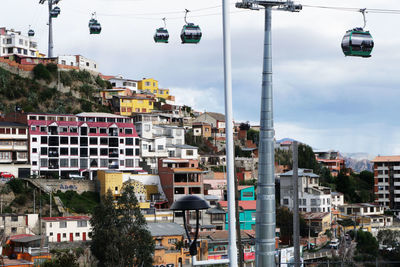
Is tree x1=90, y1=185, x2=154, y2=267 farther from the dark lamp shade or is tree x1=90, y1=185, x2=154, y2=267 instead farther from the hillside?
the hillside

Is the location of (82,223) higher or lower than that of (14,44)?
lower

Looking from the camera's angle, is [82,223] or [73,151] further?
[73,151]

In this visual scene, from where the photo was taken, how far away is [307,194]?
74250 millimetres

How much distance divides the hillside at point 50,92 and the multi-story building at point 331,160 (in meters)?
38.1

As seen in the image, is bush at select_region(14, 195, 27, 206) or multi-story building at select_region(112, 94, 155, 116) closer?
bush at select_region(14, 195, 27, 206)

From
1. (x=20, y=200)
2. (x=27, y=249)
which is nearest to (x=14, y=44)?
(x=20, y=200)

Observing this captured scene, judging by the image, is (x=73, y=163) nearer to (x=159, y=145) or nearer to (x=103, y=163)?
(x=103, y=163)

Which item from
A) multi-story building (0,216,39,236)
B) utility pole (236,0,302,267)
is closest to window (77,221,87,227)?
multi-story building (0,216,39,236)

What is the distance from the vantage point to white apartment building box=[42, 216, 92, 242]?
51.5 meters

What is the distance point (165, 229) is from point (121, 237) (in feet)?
35.8

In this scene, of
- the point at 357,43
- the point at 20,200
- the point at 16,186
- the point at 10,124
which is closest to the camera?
the point at 357,43

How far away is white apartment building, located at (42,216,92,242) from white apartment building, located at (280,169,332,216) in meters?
27.1

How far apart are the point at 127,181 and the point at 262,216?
153 ft

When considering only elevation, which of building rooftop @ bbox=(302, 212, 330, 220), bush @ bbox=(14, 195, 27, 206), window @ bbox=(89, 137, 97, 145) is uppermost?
window @ bbox=(89, 137, 97, 145)
